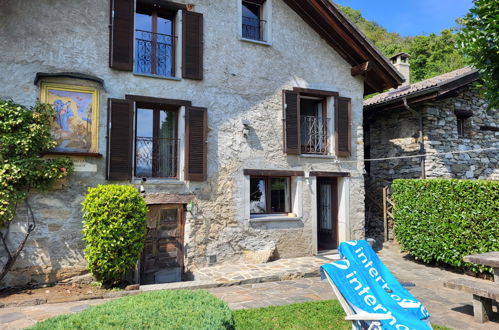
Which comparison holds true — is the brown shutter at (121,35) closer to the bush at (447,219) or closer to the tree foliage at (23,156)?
the tree foliage at (23,156)

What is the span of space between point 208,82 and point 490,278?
6762 mm

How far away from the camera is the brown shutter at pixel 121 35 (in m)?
7.20

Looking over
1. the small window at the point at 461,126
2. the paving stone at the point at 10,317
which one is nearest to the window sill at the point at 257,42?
the small window at the point at 461,126

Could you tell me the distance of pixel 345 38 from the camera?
928cm

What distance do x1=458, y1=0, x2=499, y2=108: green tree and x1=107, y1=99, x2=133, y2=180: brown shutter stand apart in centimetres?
604

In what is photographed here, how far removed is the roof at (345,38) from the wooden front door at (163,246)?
18.5ft

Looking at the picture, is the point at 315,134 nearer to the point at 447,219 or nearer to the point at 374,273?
the point at 447,219

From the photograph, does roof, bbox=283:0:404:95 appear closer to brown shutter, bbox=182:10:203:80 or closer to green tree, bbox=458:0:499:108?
brown shutter, bbox=182:10:203:80

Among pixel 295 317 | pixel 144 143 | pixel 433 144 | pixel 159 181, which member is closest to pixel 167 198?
pixel 159 181

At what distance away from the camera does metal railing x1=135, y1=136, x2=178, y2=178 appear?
7.57m

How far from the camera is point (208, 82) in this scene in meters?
8.00

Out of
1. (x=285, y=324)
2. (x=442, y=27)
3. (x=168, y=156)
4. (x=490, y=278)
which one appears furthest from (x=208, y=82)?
(x=442, y=27)

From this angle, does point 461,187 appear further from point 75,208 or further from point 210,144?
point 75,208

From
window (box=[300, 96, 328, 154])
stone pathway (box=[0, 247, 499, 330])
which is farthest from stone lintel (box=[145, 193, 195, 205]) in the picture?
window (box=[300, 96, 328, 154])
